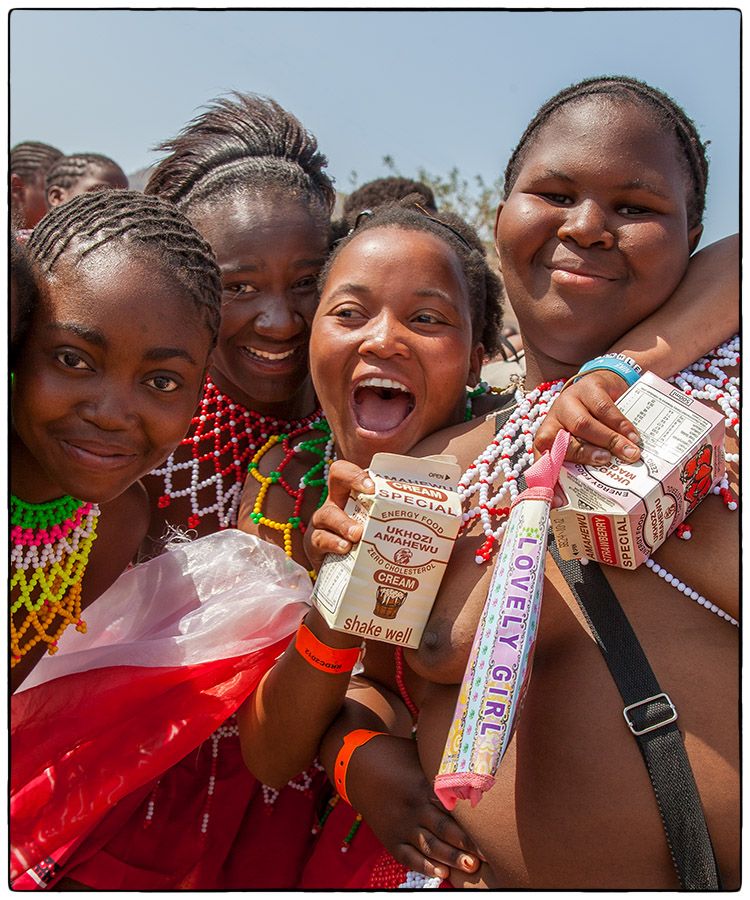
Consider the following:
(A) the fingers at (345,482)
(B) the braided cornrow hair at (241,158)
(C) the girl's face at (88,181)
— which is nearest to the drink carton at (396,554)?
(A) the fingers at (345,482)

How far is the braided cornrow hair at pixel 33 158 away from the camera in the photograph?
19.8ft

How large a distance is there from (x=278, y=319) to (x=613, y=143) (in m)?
1.10

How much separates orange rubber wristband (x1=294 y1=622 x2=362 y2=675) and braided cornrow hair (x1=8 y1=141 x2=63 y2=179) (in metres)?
4.93

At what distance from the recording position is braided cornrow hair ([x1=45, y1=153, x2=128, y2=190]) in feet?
19.0

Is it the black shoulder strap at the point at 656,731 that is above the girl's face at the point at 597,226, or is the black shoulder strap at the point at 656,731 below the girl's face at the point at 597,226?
below

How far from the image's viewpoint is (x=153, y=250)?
6.93 ft

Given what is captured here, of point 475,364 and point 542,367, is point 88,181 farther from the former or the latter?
point 542,367

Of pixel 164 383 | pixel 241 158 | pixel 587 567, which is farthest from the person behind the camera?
pixel 241 158

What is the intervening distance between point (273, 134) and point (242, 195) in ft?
1.38

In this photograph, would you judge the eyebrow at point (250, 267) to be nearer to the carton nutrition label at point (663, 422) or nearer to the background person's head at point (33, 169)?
the carton nutrition label at point (663, 422)

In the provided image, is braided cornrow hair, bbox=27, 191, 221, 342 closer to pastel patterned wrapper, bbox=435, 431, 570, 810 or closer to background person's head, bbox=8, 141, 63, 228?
pastel patterned wrapper, bbox=435, 431, 570, 810

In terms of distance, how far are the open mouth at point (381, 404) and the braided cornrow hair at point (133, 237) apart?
412 millimetres

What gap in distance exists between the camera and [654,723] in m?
1.78

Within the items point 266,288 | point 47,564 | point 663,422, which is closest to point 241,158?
point 266,288
